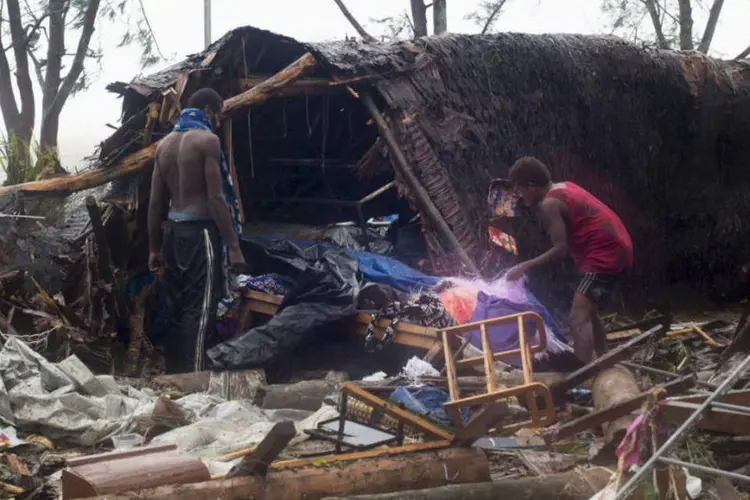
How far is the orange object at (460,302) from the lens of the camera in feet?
20.7

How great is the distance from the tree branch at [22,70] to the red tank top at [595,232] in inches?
457

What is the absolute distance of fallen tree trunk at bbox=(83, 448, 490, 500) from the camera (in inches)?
122

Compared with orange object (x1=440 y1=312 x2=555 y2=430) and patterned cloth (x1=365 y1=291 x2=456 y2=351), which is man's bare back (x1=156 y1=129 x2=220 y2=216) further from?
orange object (x1=440 y1=312 x2=555 y2=430)

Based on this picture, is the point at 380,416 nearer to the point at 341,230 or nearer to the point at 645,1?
the point at 341,230

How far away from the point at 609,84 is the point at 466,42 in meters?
1.79

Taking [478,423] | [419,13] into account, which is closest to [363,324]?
[478,423]

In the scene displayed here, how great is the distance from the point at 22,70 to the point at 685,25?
12.4 meters

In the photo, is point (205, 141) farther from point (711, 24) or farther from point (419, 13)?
point (711, 24)

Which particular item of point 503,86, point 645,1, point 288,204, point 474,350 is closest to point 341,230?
point 288,204

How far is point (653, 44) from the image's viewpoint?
30.7 ft

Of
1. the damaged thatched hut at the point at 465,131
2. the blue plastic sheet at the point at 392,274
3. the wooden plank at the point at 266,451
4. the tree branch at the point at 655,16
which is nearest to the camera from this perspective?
the wooden plank at the point at 266,451

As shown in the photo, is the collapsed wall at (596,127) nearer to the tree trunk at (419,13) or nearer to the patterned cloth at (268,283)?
the patterned cloth at (268,283)

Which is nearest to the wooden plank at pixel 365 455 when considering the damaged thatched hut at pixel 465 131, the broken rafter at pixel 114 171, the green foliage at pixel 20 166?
the damaged thatched hut at pixel 465 131

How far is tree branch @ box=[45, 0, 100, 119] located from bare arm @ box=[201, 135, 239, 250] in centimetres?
924
